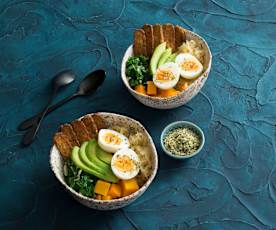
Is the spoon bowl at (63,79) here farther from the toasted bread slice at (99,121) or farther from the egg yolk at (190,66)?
the egg yolk at (190,66)

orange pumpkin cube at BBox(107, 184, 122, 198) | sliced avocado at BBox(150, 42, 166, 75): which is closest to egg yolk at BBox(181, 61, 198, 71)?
sliced avocado at BBox(150, 42, 166, 75)

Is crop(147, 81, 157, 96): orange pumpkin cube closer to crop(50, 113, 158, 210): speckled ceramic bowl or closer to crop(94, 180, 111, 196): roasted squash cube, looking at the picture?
crop(50, 113, 158, 210): speckled ceramic bowl

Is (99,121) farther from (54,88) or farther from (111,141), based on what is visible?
(54,88)

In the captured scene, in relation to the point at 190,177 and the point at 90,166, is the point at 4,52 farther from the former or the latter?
the point at 190,177

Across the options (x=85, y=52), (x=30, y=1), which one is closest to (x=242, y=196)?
(x=85, y=52)

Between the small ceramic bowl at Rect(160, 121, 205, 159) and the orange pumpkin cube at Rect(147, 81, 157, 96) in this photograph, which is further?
the orange pumpkin cube at Rect(147, 81, 157, 96)

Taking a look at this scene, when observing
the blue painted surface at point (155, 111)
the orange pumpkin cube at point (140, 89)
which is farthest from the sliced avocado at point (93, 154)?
the orange pumpkin cube at point (140, 89)

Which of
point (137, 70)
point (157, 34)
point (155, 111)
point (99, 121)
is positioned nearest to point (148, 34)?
point (157, 34)
